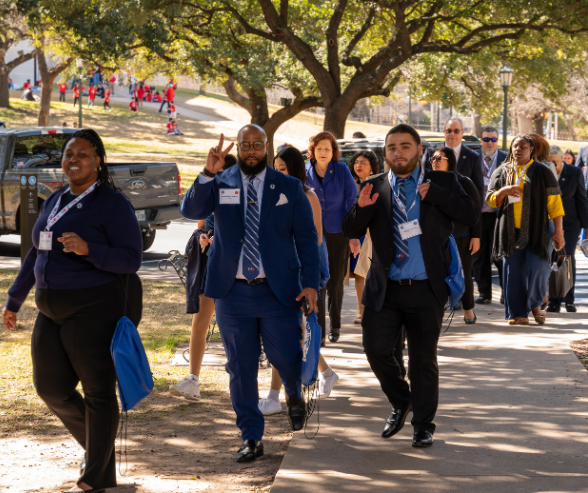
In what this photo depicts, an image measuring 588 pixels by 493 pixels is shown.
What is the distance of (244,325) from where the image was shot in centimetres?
505

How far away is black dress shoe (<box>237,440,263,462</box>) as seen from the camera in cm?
501

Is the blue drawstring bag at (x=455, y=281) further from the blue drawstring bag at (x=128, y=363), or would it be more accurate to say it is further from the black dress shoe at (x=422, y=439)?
the blue drawstring bag at (x=128, y=363)

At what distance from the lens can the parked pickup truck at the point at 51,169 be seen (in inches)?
536

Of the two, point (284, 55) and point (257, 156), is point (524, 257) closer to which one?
point (257, 156)

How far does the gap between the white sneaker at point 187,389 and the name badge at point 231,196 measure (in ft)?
6.52

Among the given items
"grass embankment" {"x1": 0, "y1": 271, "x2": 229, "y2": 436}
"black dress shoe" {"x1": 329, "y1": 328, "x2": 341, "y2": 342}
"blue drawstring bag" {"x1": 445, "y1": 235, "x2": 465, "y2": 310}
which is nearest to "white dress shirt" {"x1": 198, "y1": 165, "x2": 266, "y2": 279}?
"blue drawstring bag" {"x1": 445, "y1": 235, "x2": 465, "y2": 310}

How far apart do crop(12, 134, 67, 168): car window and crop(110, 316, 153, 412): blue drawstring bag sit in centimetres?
1007

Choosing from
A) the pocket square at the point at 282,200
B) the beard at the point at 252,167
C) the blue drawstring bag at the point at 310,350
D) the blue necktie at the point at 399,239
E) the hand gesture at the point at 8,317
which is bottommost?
the blue drawstring bag at the point at 310,350

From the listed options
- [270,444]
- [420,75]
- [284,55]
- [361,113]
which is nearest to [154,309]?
[270,444]

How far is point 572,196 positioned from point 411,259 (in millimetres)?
5923

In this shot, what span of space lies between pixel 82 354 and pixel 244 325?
1.11m

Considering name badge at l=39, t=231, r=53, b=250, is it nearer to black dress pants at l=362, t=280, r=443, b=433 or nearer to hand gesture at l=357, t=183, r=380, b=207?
hand gesture at l=357, t=183, r=380, b=207

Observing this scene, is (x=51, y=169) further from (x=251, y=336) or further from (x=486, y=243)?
(x=251, y=336)

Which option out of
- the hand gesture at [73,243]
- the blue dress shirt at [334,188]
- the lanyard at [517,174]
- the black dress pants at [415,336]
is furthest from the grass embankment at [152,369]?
the lanyard at [517,174]
